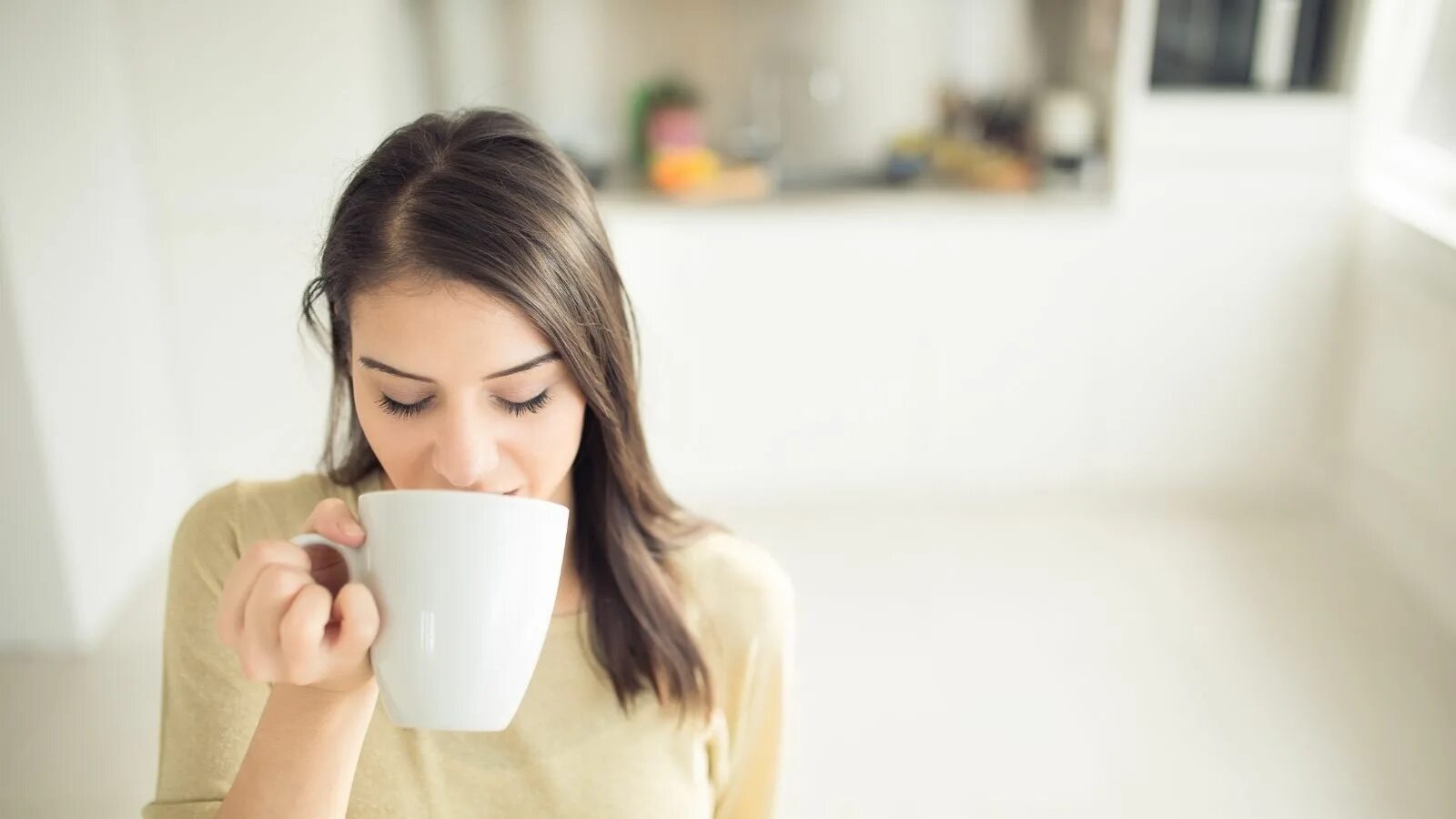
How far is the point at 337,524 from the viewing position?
2.01 feet

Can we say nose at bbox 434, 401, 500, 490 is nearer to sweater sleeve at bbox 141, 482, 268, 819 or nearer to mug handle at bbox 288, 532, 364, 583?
mug handle at bbox 288, 532, 364, 583

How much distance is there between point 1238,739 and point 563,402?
1563 millimetres

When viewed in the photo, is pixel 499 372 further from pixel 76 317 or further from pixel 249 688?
pixel 76 317

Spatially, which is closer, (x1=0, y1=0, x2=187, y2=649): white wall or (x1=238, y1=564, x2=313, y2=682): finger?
(x1=238, y1=564, x2=313, y2=682): finger

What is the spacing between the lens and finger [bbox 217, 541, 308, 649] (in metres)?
0.57

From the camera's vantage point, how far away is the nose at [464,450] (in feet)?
2.27

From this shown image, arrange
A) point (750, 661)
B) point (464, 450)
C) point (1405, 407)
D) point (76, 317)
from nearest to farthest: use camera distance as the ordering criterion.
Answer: point (464, 450), point (750, 661), point (76, 317), point (1405, 407)

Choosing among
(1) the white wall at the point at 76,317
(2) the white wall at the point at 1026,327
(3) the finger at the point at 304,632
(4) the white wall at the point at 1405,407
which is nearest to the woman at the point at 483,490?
(3) the finger at the point at 304,632

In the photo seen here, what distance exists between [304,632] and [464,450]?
16 centimetres

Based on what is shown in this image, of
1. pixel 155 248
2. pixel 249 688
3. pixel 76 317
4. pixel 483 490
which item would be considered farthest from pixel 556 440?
pixel 155 248

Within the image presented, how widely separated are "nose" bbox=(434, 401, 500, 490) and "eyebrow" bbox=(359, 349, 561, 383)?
0.09 feet

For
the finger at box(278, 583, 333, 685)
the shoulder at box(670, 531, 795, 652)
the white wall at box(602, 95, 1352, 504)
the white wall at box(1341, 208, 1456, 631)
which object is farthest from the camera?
the white wall at box(602, 95, 1352, 504)

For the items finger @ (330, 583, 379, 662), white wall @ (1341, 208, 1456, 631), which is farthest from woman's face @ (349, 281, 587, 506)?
white wall @ (1341, 208, 1456, 631)

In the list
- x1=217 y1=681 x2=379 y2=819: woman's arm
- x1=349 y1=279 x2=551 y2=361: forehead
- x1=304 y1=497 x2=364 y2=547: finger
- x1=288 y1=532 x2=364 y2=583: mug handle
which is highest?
x1=349 y1=279 x2=551 y2=361: forehead
